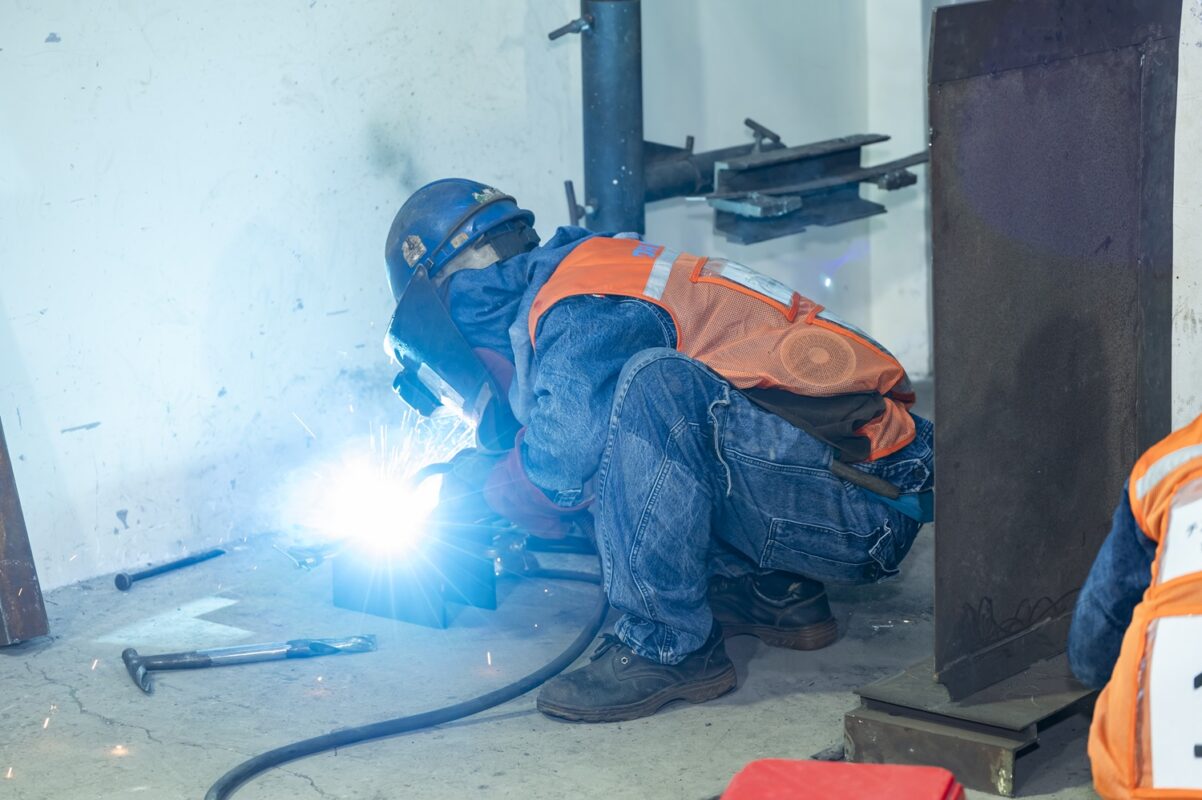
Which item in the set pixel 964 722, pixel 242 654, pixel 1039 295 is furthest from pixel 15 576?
pixel 1039 295

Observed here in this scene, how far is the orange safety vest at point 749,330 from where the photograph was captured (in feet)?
9.51

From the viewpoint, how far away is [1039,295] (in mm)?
2502

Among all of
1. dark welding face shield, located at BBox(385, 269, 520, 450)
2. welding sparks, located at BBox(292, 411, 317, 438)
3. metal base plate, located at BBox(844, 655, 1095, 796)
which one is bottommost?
metal base plate, located at BBox(844, 655, 1095, 796)

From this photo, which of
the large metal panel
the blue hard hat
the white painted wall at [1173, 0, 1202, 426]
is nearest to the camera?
the large metal panel

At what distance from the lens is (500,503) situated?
3277 millimetres

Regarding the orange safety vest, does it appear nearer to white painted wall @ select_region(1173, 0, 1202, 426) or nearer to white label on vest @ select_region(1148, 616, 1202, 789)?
white painted wall @ select_region(1173, 0, 1202, 426)

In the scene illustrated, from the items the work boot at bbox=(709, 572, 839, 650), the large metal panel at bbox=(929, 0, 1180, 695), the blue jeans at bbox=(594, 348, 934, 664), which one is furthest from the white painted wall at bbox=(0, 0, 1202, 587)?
the work boot at bbox=(709, 572, 839, 650)

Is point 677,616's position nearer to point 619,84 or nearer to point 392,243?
point 392,243

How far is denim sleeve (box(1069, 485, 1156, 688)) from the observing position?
2014 mm

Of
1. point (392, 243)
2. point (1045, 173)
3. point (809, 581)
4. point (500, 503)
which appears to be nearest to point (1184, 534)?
point (1045, 173)

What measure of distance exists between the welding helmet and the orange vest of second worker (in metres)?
1.68

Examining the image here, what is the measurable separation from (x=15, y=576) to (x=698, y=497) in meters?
1.65

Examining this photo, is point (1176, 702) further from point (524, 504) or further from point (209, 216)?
point (209, 216)

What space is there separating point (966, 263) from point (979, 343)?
14 cm
